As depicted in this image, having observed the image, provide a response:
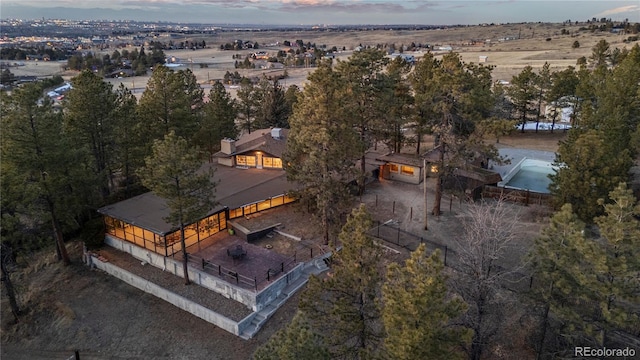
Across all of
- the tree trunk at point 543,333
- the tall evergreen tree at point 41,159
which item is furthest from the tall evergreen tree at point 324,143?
the tall evergreen tree at point 41,159

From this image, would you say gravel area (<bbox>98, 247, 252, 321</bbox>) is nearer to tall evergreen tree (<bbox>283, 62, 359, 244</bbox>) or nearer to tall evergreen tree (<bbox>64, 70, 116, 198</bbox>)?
tall evergreen tree (<bbox>64, 70, 116, 198</bbox>)

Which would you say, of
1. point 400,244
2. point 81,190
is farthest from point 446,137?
point 81,190

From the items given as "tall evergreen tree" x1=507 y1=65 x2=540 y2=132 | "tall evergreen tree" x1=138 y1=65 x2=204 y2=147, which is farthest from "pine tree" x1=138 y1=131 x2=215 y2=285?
"tall evergreen tree" x1=507 y1=65 x2=540 y2=132

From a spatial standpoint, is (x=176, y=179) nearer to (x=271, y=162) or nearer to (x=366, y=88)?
(x=271, y=162)

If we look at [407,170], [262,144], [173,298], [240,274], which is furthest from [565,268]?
[262,144]

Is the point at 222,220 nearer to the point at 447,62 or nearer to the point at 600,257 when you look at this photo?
the point at 447,62

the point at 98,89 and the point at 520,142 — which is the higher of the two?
the point at 98,89

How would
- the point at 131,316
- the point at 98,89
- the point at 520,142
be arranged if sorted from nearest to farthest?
the point at 131,316
the point at 98,89
the point at 520,142

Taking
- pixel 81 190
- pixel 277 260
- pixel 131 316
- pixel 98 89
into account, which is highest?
pixel 98 89

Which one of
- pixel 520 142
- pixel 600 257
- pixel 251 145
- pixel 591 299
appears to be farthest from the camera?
pixel 520 142
